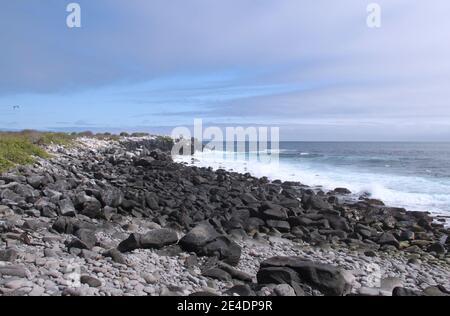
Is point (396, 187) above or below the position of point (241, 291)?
below

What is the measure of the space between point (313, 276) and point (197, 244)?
221 centimetres

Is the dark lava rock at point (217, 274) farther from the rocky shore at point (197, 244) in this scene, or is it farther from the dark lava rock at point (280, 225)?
the dark lava rock at point (280, 225)

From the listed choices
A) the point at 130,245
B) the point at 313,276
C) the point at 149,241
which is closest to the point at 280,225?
the point at 149,241

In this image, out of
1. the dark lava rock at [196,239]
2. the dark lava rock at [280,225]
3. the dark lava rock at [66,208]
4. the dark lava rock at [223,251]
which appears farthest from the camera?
the dark lava rock at [280,225]

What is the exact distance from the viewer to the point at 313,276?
6004 millimetres

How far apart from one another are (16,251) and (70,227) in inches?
Result: 69.5

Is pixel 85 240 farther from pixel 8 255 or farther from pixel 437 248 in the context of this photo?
pixel 437 248

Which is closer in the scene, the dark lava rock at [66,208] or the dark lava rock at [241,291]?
the dark lava rock at [241,291]

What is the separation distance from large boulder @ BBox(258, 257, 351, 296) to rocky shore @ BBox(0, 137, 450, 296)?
0.05 ft

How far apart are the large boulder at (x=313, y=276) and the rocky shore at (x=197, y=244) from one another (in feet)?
0.05

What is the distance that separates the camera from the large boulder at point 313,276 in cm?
591

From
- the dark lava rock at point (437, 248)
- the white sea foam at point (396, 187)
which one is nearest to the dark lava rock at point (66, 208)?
the dark lava rock at point (437, 248)
